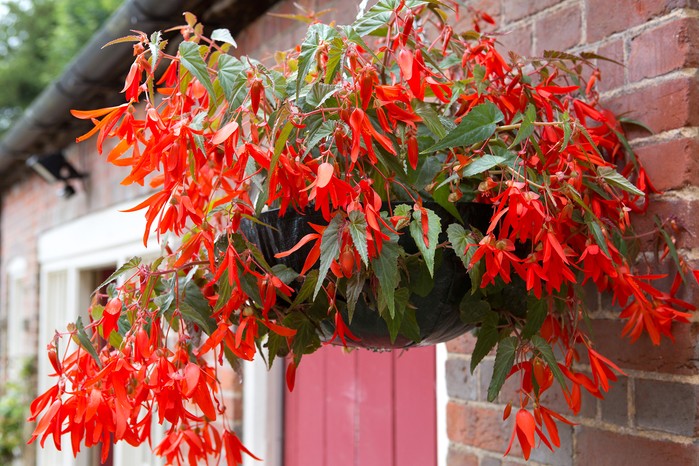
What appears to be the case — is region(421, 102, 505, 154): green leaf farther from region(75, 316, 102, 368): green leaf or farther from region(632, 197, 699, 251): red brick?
region(75, 316, 102, 368): green leaf

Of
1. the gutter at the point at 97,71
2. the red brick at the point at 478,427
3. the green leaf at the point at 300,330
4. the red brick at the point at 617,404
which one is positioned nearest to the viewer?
the green leaf at the point at 300,330

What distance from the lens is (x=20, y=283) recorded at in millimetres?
5844

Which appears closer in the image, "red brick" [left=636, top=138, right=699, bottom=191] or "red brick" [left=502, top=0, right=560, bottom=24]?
"red brick" [left=636, top=138, right=699, bottom=191]

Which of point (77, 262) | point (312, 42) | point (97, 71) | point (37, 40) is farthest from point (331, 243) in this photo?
point (37, 40)

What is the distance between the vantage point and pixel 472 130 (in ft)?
3.15

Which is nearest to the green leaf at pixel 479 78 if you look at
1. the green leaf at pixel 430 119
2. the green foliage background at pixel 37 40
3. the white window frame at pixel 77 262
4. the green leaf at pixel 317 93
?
the green leaf at pixel 430 119

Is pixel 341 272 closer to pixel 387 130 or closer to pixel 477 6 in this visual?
pixel 387 130

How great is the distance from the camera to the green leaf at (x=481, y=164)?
0.91 meters

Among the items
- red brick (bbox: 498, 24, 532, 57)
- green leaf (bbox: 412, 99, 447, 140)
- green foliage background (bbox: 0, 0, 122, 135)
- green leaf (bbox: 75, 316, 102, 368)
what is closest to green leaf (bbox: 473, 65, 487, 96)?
green leaf (bbox: 412, 99, 447, 140)

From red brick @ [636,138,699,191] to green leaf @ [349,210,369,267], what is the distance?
60 centimetres

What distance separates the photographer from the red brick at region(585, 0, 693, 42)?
1.22 meters

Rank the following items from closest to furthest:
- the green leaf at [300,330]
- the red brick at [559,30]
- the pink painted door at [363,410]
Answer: the green leaf at [300,330] → the red brick at [559,30] → the pink painted door at [363,410]

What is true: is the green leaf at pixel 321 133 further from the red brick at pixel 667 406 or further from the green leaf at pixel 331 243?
the red brick at pixel 667 406

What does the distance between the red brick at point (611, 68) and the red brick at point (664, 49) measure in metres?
0.02
